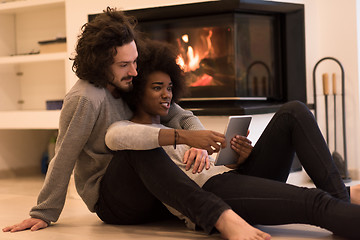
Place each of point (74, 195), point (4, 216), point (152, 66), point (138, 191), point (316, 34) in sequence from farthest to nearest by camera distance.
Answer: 1. point (316, 34)
2. point (74, 195)
3. point (4, 216)
4. point (152, 66)
5. point (138, 191)

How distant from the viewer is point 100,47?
1932 mm

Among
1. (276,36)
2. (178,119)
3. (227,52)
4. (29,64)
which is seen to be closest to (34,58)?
(29,64)

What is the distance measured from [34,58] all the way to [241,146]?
228cm

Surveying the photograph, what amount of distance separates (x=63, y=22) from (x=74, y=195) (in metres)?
1.49

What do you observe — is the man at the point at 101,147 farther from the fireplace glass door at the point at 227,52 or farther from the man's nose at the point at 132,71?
the fireplace glass door at the point at 227,52

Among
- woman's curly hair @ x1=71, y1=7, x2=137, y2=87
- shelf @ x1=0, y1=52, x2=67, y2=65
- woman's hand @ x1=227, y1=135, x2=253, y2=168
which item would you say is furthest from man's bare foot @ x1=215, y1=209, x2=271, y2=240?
shelf @ x1=0, y1=52, x2=67, y2=65

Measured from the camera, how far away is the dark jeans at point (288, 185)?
166 cm

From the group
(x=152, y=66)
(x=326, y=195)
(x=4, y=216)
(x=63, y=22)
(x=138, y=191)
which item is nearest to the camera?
(x=326, y=195)

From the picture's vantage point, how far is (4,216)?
98.3 inches

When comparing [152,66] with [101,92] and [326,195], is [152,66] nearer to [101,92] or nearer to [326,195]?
[101,92]

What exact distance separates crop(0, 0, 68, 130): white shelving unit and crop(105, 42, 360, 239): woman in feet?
7.26

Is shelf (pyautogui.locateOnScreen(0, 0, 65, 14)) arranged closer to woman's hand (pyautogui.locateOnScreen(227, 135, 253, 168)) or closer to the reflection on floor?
the reflection on floor

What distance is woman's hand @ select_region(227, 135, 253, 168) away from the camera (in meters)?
1.94

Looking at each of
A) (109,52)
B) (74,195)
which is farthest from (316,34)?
(109,52)
